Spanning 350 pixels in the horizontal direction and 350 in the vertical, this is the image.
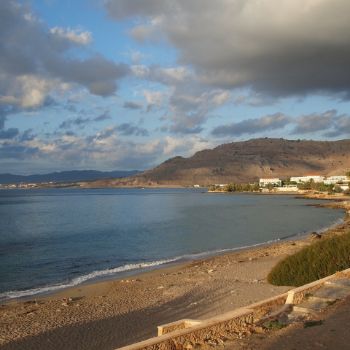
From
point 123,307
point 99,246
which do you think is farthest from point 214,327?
point 99,246

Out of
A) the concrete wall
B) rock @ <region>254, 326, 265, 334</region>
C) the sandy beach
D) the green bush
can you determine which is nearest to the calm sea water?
the sandy beach

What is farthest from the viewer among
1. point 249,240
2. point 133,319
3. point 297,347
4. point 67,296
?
point 249,240

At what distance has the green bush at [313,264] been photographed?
14.0 m

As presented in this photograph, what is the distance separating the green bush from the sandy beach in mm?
553

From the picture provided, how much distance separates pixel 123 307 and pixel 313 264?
20.0 ft

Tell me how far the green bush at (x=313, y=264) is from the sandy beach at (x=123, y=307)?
0.55 metres

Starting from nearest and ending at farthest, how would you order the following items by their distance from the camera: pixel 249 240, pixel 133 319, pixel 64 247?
pixel 133 319, pixel 64 247, pixel 249 240

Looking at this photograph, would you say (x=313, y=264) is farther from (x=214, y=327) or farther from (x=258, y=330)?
(x=214, y=327)

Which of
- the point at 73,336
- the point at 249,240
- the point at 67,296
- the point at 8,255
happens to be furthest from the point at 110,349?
the point at 249,240

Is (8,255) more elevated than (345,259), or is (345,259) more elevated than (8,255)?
(345,259)

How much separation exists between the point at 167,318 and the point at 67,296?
5762 mm

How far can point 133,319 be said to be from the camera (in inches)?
505

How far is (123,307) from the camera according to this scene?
47.4ft

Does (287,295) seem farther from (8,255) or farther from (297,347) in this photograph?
(8,255)
